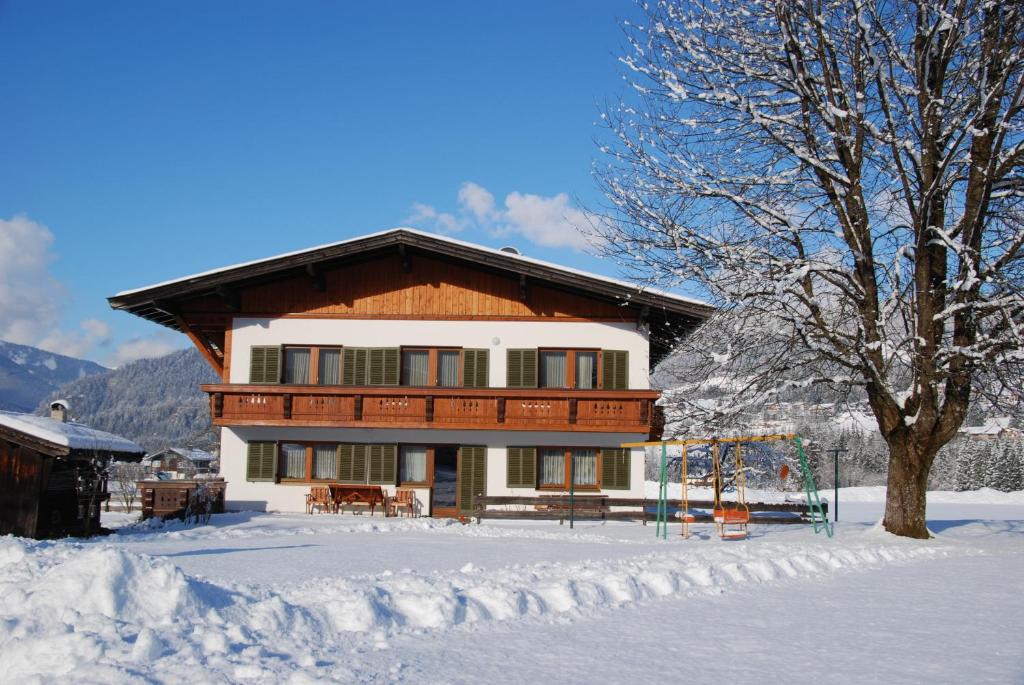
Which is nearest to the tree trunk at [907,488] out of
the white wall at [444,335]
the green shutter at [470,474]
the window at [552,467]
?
the white wall at [444,335]

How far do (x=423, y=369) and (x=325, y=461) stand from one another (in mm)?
Result: 3415

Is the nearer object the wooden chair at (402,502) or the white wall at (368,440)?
the wooden chair at (402,502)

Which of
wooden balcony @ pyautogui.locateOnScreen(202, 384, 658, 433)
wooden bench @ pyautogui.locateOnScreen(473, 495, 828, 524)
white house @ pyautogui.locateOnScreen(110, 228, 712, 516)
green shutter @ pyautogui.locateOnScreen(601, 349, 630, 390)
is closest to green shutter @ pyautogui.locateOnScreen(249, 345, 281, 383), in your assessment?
white house @ pyautogui.locateOnScreen(110, 228, 712, 516)

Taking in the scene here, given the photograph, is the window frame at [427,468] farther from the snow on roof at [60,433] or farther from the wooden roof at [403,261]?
the snow on roof at [60,433]

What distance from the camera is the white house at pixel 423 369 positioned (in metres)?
22.2

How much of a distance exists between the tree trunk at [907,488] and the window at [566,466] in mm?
8155

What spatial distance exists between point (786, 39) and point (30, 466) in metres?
14.9

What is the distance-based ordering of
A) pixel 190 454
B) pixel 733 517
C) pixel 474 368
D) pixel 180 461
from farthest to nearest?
pixel 190 454 < pixel 180 461 < pixel 474 368 < pixel 733 517

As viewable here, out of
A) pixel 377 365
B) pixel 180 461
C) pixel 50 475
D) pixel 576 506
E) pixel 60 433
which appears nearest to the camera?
pixel 60 433

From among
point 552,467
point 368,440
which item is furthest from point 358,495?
point 552,467

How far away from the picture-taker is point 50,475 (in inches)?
661

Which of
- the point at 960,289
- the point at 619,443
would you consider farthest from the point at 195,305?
the point at 960,289

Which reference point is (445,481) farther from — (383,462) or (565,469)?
(565,469)

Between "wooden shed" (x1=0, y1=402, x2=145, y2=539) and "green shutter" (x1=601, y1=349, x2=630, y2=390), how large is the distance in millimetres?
11317
